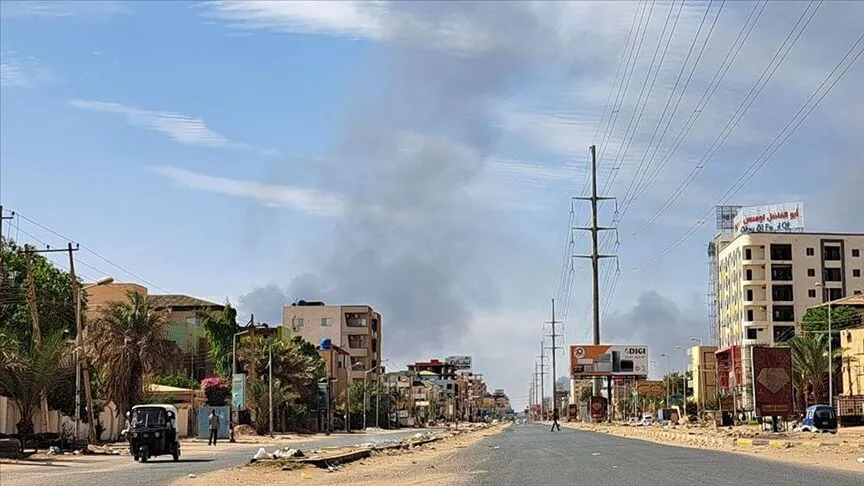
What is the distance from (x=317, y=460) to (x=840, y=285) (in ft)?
417

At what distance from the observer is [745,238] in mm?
147625

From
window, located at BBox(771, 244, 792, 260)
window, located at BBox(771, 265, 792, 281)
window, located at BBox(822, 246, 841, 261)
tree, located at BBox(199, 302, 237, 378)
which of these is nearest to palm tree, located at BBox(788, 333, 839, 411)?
tree, located at BBox(199, 302, 237, 378)

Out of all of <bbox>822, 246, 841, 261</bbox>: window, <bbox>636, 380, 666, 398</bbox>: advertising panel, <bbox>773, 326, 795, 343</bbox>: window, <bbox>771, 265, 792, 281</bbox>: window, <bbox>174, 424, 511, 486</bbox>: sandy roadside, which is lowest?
<bbox>636, 380, 666, 398</bbox>: advertising panel

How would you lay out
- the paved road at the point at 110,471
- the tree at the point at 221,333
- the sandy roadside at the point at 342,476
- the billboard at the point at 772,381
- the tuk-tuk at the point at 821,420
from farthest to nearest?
the tree at the point at 221,333, the tuk-tuk at the point at 821,420, the billboard at the point at 772,381, the paved road at the point at 110,471, the sandy roadside at the point at 342,476

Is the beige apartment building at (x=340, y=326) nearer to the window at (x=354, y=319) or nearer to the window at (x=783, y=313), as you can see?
the window at (x=354, y=319)

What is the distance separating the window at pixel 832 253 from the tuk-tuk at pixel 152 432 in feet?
403

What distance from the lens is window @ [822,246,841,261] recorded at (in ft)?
485

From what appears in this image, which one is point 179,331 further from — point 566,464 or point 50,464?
point 566,464

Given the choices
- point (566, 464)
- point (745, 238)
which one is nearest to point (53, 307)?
point (566, 464)

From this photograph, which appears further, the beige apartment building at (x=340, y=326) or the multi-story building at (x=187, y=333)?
the beige apartment building at (x=340, y=326)

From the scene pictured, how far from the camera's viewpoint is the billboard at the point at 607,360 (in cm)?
11894

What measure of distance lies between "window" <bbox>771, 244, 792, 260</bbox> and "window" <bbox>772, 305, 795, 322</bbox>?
257 inches

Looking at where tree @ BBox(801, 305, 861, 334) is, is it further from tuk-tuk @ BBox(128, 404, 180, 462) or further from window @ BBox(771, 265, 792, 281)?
tuk-tuk @ BBox(128, 404, 180, 462)

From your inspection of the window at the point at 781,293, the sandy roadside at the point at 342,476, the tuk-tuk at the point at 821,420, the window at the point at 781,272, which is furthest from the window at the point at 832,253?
the sandy roadside at the point at 342,476
